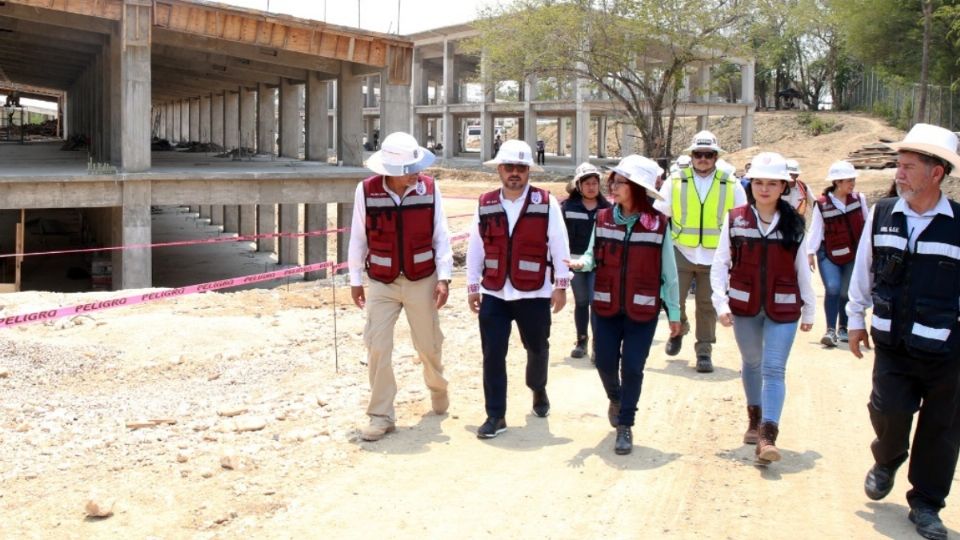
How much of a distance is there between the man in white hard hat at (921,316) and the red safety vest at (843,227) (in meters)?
4.65

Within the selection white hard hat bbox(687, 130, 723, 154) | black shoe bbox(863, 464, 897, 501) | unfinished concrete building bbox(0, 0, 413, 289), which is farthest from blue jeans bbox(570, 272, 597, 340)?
unfinished concrete building bbox(0, 0, 413, 289)

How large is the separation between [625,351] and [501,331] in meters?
0.84

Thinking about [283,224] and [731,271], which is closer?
[731,271]

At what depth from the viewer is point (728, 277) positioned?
6.18 m

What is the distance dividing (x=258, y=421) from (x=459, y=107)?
152ft

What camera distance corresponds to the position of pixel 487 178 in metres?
45.2

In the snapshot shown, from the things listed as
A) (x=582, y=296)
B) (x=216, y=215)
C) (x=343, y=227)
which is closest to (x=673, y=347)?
(x=582, y=296)

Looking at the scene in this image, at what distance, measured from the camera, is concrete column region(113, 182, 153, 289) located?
19.5 metres

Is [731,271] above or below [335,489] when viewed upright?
above

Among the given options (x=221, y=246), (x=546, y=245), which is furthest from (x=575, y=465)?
(x=221, y=246)

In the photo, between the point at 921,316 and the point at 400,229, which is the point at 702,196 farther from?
the point at 921,316

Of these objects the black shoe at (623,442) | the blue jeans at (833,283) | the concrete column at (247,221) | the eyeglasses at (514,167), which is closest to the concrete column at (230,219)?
the concrete column at (247,221)

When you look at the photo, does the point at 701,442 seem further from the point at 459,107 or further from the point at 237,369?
the point at 459,107

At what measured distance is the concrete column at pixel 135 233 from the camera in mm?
19484
